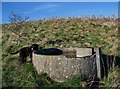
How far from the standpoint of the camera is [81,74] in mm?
9320

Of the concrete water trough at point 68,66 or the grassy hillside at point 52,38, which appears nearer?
the concrete water trough at point 68,66

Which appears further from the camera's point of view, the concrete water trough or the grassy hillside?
the grassy hillside

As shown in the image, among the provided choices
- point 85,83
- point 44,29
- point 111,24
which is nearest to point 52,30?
point 44,29

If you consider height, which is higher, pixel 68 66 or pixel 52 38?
pixel 52 38

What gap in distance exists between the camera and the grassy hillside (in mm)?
9453

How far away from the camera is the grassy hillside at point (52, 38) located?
31.0 feet

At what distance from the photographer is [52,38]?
1698 cm

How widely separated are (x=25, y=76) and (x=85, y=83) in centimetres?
212

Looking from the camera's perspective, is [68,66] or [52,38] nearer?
[68,66]

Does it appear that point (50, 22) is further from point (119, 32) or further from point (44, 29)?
point (119, 32)

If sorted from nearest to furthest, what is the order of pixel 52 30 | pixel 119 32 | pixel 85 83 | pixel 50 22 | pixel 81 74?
1. pixel 85 83
2. pixel 81 74
3. pixel 119 32
4. pixel 52 30
5. pixel 50 22

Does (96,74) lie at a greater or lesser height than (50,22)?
lesser

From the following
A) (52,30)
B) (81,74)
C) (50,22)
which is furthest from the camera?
(50,22)

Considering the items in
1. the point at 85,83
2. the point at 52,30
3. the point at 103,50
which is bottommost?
the point at 85,83
